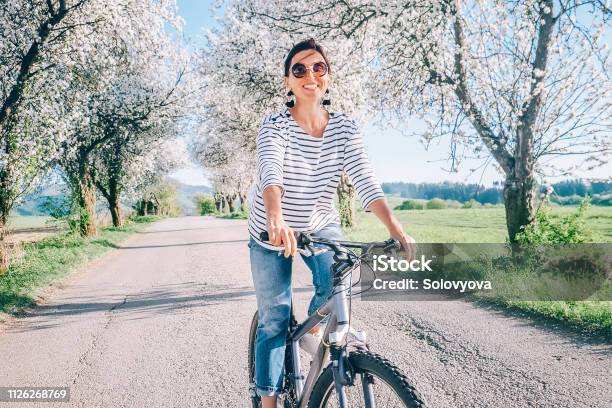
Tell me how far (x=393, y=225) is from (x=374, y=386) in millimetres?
787

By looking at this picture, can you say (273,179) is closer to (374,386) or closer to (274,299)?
(274,299)

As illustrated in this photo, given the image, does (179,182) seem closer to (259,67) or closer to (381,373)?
(259,67)

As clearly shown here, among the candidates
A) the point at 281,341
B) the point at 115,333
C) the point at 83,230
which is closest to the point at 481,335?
the point at 281,341

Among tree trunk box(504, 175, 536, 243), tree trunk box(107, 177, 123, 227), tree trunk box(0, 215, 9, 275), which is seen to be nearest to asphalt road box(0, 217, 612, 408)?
tree trunk box(504, 175, 536, 243)

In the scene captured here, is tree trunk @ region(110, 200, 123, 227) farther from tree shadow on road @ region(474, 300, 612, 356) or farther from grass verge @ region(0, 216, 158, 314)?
tree shadow on road @ region(474, 300, 612, 356)

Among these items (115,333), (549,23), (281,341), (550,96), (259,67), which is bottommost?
(115,333)

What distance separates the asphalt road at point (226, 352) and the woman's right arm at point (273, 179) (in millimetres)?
2120

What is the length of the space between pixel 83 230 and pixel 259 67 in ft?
33.6

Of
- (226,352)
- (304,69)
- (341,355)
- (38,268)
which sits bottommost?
(226,352)

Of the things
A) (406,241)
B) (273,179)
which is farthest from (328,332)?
(273,179)

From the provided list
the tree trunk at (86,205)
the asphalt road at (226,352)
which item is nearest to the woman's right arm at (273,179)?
the asphalt road at (226,352)

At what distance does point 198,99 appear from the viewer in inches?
885

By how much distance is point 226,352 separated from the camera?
16.4ft

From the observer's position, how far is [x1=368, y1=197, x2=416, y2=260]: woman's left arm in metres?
2.34
